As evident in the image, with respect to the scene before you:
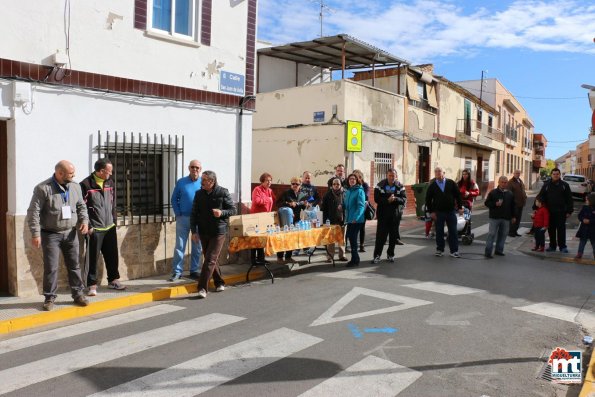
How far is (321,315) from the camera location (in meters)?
6.01

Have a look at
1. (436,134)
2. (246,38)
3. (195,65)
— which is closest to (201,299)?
(195,65)

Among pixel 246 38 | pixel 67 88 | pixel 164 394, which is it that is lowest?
pixel 164 394

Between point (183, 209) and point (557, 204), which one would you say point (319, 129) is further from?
point (183, 209)

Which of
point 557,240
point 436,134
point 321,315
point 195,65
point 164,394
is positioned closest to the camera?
point 164,394

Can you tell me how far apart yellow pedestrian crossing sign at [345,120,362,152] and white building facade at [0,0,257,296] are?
6.63 metres

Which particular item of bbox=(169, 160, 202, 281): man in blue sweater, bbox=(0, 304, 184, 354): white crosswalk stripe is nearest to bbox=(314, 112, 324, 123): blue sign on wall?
bbox=(169, 160, 202, 281): man in blue sweater

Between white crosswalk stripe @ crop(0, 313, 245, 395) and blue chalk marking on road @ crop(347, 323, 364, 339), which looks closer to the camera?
white crosswalk stripe @ crop(0, 313, 245, 395)

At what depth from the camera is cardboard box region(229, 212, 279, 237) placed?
8039 mm

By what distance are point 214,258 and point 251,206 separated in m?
2.64

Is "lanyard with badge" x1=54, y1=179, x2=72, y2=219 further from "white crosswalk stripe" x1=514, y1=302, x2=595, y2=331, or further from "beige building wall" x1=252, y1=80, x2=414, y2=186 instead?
"beige building wall" x1=252, y1=80, x2=414, y2=186

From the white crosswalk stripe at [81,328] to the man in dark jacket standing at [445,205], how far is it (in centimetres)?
599

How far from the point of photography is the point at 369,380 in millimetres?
4141

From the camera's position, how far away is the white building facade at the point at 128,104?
260 inches

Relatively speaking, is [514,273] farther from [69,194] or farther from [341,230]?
[69,194]
